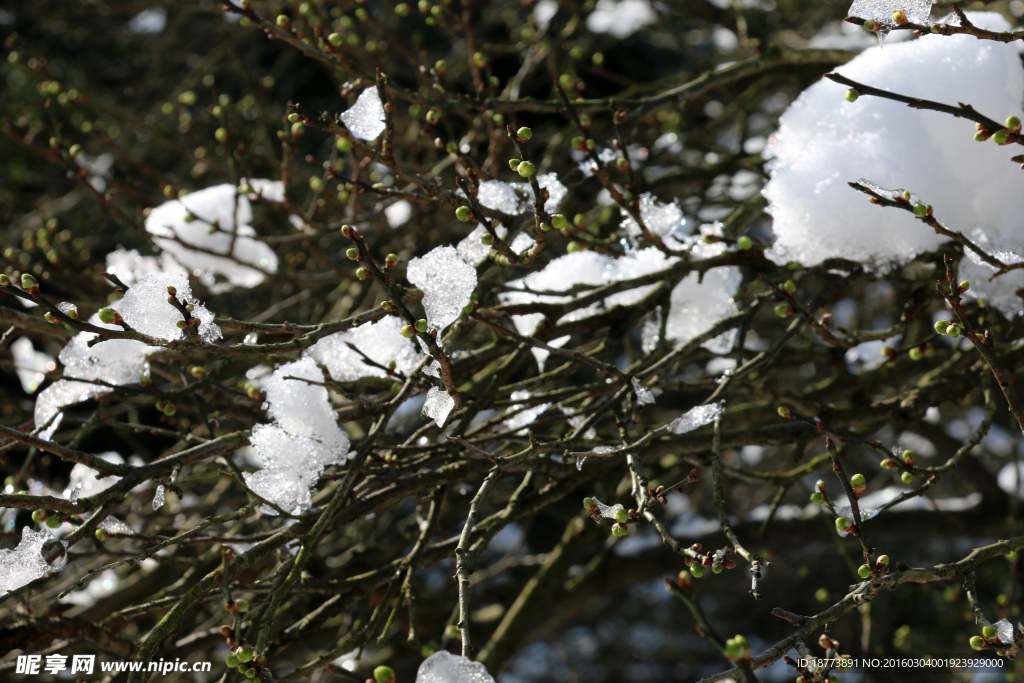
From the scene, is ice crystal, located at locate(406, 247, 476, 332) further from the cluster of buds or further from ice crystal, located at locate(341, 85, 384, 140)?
the cluster of buds

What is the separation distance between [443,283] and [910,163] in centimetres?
113

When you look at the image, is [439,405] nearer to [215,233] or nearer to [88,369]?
[88,369]

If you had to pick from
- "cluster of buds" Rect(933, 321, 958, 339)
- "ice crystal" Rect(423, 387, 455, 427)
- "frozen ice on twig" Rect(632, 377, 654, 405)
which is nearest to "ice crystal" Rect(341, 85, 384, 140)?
"ice crystal" Rect(423, 387, 455, 427)

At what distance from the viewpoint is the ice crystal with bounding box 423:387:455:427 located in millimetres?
1432

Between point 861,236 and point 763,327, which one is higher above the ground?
point 861,236

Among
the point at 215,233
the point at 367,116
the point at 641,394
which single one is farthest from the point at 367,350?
the point at 215,233

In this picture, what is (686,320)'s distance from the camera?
2156 millimetres

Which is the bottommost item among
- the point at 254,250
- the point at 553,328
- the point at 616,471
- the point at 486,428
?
the point at 616,471

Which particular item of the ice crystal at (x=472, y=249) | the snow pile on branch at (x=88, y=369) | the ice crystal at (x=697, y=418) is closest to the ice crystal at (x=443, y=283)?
the ice crystal at (x=472, y=249)

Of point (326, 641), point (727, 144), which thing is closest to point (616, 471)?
point (326, 641)

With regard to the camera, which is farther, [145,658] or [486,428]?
[486,428]

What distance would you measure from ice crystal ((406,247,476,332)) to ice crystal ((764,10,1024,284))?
850mm

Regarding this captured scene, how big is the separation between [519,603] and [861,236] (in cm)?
168

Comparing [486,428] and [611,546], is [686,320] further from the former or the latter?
[611,546]
